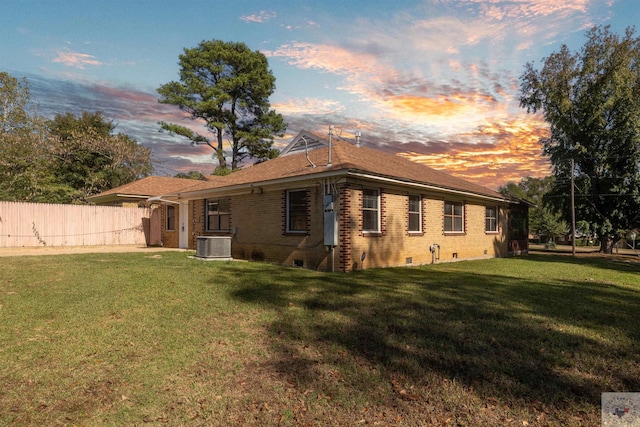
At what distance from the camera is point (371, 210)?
1292 centimetres

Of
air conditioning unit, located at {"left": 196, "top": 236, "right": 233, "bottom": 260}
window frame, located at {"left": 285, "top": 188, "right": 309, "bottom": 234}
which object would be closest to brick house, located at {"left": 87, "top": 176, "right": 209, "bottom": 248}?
air conditioning unit, located at {"left": 196, "top": 236, "right": 233, "bottom": 260}

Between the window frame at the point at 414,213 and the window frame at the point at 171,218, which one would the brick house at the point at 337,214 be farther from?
the window frame at the point at 171,218

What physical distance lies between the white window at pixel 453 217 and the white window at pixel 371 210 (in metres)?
5.24

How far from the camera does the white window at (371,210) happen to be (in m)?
12.7

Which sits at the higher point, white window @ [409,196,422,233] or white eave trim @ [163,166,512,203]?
white eave trim @ [163,166,512,203]

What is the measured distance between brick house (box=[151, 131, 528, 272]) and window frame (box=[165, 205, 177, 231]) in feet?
4.91

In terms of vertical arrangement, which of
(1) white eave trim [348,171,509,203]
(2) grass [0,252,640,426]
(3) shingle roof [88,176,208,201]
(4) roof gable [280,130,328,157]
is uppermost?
(4) roof gable [280,130,328,157]

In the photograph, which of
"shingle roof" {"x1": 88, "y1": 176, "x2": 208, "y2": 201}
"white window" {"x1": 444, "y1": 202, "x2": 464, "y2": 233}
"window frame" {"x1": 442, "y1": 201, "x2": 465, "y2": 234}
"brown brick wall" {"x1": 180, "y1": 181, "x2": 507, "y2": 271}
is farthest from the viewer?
"shingle roof" {"x1": 88, "y1": 176, "x2": 208, "y2": 201}

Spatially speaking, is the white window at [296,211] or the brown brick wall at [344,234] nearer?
the brown brick wall at [344,234]


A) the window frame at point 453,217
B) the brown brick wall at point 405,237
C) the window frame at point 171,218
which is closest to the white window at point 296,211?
the brown brick wall at point 405,237

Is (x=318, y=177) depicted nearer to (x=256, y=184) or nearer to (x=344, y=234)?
(x=344, y=234)

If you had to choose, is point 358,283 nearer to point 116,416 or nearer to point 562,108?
point 116,416

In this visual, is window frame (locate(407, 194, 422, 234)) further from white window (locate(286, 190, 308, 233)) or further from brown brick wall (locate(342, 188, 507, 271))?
white window (locate(286, 190, 308, 233))

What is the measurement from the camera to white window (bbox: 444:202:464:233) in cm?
1700
